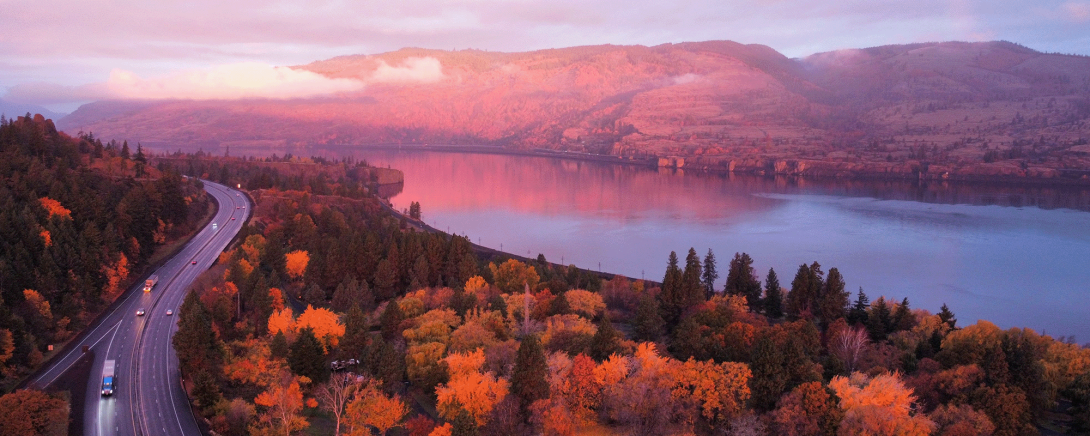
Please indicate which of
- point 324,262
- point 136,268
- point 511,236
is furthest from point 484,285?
point 511,236

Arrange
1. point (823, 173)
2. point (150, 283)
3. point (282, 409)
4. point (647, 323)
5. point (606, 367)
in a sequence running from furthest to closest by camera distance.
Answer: point (823, 173) < point (150, 283) < point (647, 323) < point (606, 367) < point (282, 409)

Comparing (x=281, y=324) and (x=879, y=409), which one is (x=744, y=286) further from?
(x=281, y=324)

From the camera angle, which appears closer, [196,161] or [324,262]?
[324,262]

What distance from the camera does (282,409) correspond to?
45.0ft

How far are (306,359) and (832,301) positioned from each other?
54.9 feet

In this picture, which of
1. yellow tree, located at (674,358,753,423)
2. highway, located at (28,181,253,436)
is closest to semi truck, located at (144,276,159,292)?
highway, located at (28,181,253,436)

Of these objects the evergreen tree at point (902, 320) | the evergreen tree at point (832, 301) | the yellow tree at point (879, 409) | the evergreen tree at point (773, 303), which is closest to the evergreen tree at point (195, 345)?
the yellow tree at point (879, 409)

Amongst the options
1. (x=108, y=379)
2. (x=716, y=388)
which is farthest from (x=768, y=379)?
(x=108, y=379)

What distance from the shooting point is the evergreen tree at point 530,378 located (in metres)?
15.0

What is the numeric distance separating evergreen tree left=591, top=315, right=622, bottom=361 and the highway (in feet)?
30.5

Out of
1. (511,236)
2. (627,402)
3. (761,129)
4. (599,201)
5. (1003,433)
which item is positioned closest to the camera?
(1003,433)

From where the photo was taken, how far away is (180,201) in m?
32.7

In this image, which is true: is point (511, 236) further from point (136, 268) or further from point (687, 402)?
point (687, 402)

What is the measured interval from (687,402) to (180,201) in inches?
1088
